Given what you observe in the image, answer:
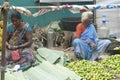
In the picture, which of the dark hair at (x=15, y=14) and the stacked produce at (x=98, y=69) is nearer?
the stacked produce at (x=98, y=69)

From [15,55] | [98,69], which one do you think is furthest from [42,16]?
[98,69]

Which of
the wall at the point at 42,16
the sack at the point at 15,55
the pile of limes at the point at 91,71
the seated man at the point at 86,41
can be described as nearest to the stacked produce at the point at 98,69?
the pile of limes at the point at 91,71

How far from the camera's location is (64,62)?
24.1ft

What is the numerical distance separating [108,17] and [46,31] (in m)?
2.05

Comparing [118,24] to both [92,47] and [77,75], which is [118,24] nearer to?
[92,47]

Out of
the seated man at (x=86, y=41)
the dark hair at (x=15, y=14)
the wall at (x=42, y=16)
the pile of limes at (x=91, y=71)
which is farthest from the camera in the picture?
the wall at (x=42, y=16)

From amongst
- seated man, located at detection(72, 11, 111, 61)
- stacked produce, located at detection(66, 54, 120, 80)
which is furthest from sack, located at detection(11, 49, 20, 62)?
seated man, located at detection(72, 11, 111, 61)

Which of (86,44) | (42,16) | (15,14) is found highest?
(15,14)

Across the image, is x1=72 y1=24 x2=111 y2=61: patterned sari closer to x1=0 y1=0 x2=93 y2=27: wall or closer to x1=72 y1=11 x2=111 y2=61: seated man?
x1=72 y1=11 x2=111 y2=61: seated man

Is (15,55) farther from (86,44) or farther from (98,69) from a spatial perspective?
(86,44)

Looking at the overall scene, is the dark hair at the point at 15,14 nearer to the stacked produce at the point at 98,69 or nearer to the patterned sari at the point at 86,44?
the stacked produce at the point at 98,69

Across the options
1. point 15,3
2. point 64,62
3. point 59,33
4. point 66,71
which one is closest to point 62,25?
point 59,33

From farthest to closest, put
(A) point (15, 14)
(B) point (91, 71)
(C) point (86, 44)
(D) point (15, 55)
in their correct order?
(C) point (86, 44) < (D) point (15, 55) < (A) point (15, 14) < (B) point (91, 71)

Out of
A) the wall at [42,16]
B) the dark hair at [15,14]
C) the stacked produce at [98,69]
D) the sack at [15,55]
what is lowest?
the stacked produce at [98,69]
